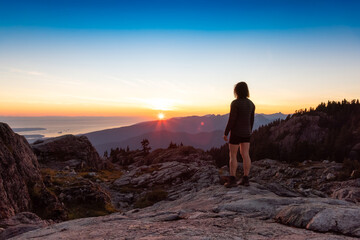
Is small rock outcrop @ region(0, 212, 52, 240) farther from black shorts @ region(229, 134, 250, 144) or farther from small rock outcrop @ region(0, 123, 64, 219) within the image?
black shorts @ region(229, 134, 250, 144)

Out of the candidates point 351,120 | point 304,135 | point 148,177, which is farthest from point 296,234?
point 351,120

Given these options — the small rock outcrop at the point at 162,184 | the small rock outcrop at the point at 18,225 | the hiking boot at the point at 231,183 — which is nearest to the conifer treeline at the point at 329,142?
the small rock outcrop at the point at 162,184

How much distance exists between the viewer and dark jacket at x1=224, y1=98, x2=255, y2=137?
28.4 ft

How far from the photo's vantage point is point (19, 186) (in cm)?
1070

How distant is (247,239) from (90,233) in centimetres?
357

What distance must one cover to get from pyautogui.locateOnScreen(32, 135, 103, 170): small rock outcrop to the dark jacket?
30304mm

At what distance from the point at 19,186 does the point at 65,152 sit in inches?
1053

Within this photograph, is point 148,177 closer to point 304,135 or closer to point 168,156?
point 168,156

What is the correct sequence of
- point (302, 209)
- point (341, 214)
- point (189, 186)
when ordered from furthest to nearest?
point (189, 186), point (302, 209), point (341, 214)

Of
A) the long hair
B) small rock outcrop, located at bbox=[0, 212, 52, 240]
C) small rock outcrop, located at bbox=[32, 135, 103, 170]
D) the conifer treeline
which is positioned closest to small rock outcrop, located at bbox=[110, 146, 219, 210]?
small rock outcrop, located at bbox=[0, 212, 52, 240]

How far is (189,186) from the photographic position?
66.0 feet

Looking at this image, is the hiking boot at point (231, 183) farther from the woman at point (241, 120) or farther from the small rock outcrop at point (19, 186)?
the small rock outcrop at point (19, 186)

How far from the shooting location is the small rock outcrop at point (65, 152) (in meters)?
33.4

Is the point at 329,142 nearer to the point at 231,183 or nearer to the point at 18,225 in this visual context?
the point at 231,183
